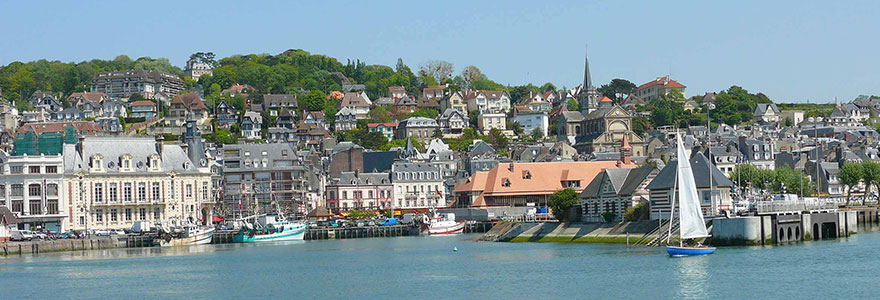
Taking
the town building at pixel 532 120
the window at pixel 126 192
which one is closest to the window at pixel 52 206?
the window at pixel 126 192

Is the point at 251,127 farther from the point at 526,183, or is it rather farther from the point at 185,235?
the point at 185,235

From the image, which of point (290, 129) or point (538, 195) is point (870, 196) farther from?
point (290, 129)

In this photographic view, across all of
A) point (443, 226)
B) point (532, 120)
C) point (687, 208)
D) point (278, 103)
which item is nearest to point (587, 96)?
point (532, 120)

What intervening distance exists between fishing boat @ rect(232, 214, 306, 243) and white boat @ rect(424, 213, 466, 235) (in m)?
10.7

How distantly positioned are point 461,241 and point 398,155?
6153 cm

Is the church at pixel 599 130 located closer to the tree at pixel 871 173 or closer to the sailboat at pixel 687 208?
the tree at pixel 871 173

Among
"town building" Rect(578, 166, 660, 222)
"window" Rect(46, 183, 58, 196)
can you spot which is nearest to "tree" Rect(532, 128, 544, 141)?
"window" Rect(46, 183, 58, 196)

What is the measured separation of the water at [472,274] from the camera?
50031 mm

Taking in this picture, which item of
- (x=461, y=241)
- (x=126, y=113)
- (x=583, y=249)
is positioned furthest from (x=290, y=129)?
(x=583, y=249)

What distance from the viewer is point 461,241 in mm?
90875

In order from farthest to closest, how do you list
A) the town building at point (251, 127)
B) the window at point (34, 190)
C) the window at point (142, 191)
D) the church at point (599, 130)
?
1. the town building at point (251, 127)
2. the church at point (599, 130)
3. the window at point (142, 191)
4. the window at point (34, 190)

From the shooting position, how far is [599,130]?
17512 centimetres

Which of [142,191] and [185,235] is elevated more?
[142,191]

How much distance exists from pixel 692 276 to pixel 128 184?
61356 millimetres
